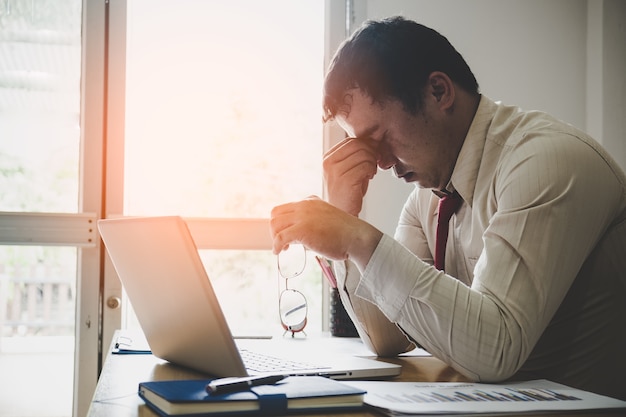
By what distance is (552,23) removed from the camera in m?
2.69

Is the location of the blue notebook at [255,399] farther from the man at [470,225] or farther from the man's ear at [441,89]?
the man's ear at [441,89]

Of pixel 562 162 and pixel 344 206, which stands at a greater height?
pixel 562 162

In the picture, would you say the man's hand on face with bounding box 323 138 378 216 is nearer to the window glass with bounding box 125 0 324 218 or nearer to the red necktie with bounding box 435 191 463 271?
the red necktie with bounding box 435 191 463 271

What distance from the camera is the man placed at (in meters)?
0.99

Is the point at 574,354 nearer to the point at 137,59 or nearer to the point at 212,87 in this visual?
the point at 212,87

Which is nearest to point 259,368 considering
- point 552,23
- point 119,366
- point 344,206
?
point 119,366

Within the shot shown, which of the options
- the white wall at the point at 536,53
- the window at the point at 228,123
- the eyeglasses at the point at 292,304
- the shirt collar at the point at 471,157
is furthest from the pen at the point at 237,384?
the white wall at the point at 536,53

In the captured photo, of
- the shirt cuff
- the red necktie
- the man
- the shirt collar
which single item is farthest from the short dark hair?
the shirt cuff

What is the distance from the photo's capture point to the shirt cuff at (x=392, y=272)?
992mm

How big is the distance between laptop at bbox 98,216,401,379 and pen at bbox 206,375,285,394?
0.30 feet

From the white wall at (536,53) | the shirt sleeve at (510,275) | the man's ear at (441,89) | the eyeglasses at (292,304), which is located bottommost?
the eyeglasses at (292,304)

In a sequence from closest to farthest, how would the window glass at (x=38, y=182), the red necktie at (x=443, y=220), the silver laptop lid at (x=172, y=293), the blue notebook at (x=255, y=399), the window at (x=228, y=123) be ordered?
the blue notebook at (x=255, y=399) < the silver laptop lid at (x=172, y=293) < the red necktie at (x=443, y=220) < the window glass at (x=38, y=182) < the window at (x=228, y=123)

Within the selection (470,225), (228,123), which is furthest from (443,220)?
(228,123)

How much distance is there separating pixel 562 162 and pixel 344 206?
521mm
